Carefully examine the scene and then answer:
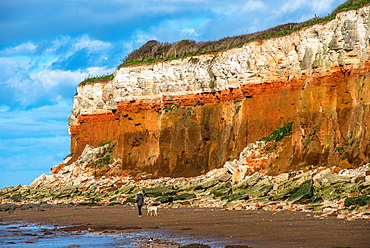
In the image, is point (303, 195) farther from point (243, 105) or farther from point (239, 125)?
point (243, 105)

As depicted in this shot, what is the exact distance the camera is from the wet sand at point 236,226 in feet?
46.9

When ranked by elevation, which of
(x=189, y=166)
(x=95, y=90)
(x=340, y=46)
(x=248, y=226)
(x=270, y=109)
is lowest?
(x=248, y=226)

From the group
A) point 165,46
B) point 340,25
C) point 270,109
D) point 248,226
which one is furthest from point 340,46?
point 165,46

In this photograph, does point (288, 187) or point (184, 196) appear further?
point (184, 196)

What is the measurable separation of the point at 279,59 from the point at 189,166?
12011mm

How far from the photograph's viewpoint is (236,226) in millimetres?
18750

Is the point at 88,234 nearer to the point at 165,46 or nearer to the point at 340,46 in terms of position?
the point at 340,46

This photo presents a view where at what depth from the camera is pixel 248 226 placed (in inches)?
727

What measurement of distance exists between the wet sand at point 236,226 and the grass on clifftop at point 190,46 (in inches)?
795

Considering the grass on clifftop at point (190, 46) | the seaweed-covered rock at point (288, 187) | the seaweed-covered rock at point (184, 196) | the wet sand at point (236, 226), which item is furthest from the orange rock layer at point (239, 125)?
the wet sand at point (236, 226)

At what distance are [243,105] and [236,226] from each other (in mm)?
23644

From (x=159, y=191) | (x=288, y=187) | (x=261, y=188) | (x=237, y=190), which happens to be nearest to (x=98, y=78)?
(x=159, y=191)

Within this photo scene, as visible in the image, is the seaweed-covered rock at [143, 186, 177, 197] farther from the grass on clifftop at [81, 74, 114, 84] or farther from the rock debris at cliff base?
the grass on clifftop at [81, 74, 114, 84]

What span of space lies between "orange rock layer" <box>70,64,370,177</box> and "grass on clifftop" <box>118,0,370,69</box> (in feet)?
15.5
